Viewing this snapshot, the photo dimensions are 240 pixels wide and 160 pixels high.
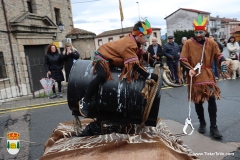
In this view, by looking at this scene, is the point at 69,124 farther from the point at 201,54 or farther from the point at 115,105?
the point at 201,54

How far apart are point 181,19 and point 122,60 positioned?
6372 centimetres

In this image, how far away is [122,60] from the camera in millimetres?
3004

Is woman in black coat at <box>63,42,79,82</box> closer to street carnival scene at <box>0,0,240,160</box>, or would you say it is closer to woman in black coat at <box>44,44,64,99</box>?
woman in black coat at <box>44,44,64,99</box>

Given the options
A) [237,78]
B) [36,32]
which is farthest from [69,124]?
[36,32]

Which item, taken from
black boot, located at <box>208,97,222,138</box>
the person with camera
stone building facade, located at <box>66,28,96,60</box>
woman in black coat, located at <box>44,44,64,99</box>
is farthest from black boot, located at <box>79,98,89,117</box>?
stone building facade, located at <box>66,28,96,60</box>

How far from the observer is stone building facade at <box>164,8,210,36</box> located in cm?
6091

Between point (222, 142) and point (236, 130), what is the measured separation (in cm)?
57

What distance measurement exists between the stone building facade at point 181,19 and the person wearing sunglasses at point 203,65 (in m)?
59.0

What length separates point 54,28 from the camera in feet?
43.9

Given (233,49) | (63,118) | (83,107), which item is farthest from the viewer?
(233,49)

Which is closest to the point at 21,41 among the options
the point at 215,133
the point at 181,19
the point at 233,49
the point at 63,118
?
the point at 63,118

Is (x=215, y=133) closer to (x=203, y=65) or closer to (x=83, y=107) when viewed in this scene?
(x=203, y=65)

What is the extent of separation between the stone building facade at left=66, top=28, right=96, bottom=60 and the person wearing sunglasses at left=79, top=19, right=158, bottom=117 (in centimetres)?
1294

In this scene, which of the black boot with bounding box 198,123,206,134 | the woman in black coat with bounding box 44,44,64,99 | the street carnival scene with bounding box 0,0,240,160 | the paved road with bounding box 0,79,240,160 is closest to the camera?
the street carnival scene with bounding box 0,0,240,160
